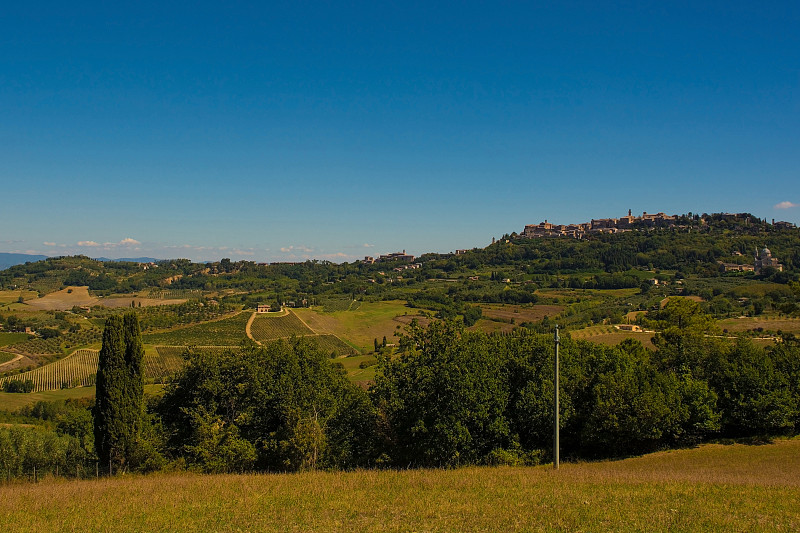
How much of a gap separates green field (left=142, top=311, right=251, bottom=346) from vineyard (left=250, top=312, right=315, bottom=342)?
2.77m

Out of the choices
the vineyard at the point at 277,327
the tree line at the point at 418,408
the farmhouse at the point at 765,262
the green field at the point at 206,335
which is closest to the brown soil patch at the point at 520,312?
the vineyard at the point at 277,327

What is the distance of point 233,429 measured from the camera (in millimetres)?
19828

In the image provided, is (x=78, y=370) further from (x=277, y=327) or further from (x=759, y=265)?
(x=759, y=265)

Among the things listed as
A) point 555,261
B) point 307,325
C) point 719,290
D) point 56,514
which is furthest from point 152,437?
point 555,261

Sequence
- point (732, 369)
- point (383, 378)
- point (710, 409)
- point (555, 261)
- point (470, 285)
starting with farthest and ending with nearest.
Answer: point (555, 261) → point (470, 285) → point (732, 369) → point (710, 409) → point (383, 378)

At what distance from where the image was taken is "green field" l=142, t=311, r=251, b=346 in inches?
3632

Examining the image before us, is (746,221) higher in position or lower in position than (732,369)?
higher

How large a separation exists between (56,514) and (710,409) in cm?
2601

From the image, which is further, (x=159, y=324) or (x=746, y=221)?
(x=746, y=221)

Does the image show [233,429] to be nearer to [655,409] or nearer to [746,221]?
[655,409]

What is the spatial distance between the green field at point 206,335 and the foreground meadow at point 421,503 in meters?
77.5

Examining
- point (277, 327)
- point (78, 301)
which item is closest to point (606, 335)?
point (277, 327)

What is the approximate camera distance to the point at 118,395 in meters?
20.7

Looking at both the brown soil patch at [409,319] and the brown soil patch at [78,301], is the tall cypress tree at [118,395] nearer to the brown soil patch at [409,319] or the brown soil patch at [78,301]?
the brown soil patch at [409,319]
